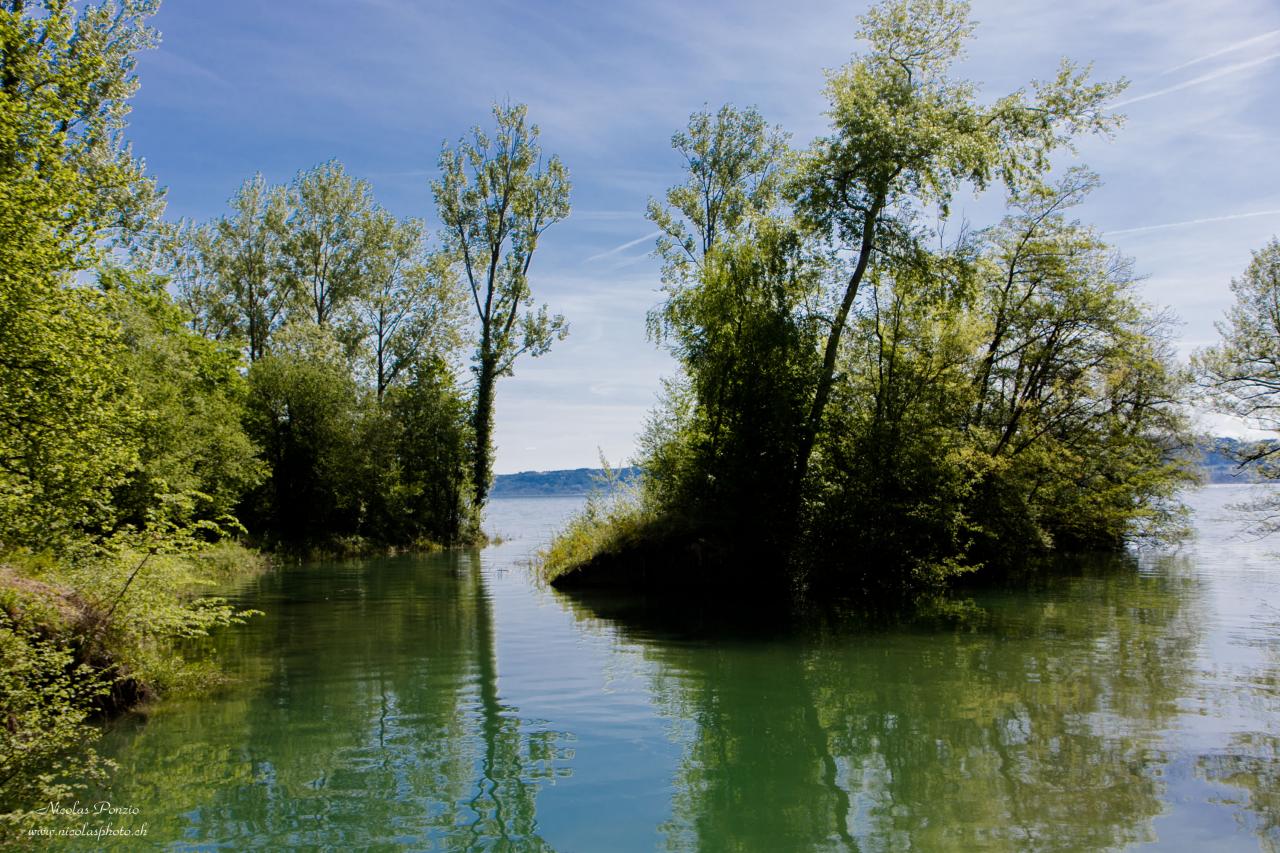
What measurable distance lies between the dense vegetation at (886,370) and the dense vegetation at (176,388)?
14.2m

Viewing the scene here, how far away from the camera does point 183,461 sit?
91.5 ft

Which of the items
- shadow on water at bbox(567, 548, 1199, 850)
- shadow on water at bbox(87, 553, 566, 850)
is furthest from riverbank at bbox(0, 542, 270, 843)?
shadow on water at bbox(567, 548, 1199, 850)

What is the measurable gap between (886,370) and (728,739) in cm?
1723

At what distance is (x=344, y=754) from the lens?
30.1 ft

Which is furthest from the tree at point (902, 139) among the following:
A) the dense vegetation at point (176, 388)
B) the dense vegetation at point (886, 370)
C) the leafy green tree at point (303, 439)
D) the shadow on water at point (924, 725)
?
the leafy green tree at point (303, 439)

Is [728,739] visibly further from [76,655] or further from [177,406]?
[177,406]

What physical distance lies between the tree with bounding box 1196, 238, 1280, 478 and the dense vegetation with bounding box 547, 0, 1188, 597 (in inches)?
86.2

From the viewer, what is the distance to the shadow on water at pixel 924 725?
7102mm

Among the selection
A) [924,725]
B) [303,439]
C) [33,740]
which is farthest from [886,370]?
[303,439]

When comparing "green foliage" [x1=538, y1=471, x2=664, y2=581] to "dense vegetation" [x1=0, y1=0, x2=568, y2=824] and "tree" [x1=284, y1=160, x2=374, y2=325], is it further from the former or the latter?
Result: "tree" [x1=284, y1=160, x2=374, y2=325]

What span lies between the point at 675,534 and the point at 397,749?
15902 mm

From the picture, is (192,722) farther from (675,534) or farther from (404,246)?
(404,246)

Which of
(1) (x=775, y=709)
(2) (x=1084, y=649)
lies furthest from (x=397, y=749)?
(2) (x=1084, y=649)

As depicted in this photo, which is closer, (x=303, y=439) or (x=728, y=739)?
(x=728, y=739)
